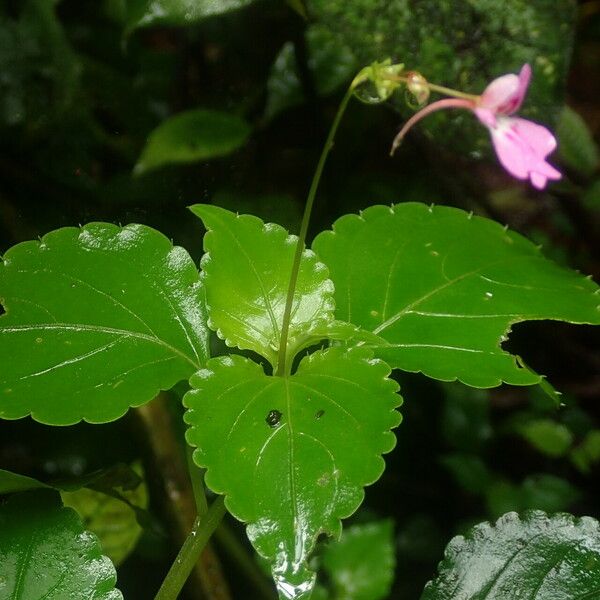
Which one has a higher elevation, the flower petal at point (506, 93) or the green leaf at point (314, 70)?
the flower petal at point (506, 93)

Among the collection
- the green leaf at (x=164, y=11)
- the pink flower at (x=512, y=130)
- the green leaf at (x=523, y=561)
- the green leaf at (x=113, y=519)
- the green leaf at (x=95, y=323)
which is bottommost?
the green leaf at (x=113, y=519)

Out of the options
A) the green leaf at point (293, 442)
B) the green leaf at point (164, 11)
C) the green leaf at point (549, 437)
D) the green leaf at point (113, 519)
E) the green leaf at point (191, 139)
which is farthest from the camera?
the green leaf at point (549, 437)

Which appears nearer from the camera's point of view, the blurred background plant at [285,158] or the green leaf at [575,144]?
the blurred background plant at [285,158]

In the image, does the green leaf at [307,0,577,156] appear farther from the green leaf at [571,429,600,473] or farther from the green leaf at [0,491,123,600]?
the green leaf at [0,491,123,600]

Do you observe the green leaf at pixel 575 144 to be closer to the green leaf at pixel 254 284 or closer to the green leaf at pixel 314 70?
the green leaf at pixel 314 70

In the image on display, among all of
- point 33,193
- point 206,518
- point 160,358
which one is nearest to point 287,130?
point 33,193

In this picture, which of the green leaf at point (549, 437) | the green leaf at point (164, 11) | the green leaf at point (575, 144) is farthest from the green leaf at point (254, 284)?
the green leaf at point (575, 144)

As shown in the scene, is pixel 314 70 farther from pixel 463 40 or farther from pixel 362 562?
pixel 362 562
